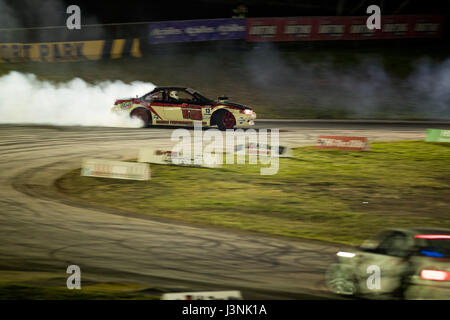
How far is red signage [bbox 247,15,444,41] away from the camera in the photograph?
29.9 metres

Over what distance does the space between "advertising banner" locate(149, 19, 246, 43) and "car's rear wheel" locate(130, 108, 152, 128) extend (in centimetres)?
1131

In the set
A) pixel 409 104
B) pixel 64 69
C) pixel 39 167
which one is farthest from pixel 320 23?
pixel 39 167

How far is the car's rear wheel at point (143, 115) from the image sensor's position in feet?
61.1

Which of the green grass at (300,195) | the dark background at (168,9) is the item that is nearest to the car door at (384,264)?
the green grass at (300,195)

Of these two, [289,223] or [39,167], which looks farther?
[39,167]

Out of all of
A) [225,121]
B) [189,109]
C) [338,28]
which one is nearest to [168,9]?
[338,28]

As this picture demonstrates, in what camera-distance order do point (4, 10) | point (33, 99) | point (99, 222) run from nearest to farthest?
1. point (99, 222)
2. point (33, 99)
3. point (4, 10)

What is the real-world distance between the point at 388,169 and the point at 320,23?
17.8m

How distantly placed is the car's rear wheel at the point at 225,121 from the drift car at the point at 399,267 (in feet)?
37.5

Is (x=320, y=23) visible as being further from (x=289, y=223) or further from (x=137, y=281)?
(x=137, y=281)

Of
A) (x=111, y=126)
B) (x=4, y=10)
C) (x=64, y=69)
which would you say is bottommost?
(x=111, y=126)

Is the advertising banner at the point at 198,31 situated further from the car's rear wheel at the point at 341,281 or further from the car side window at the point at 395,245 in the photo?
the car side window at the point at 395,245

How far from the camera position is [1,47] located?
2678cm

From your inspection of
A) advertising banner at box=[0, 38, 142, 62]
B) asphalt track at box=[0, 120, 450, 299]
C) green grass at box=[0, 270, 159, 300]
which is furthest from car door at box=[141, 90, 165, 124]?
green grass at box=[0, 270, 159, 300]
